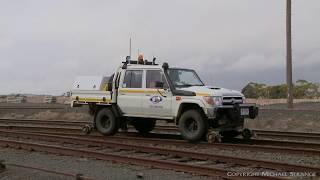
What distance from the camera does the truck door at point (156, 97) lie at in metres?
14.9

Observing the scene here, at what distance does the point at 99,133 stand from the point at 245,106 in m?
5.58

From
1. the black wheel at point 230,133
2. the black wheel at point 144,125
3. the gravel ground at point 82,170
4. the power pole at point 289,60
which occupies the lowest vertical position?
the gravel ground at point 82,170

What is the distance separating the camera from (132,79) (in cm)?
1599

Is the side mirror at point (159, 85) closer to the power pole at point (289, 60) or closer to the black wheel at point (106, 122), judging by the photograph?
the black wheel at point (106, 122)

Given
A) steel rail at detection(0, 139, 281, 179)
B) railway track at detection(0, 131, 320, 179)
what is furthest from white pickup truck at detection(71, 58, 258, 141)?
steel rail at detection(0, 139, 281, 179)

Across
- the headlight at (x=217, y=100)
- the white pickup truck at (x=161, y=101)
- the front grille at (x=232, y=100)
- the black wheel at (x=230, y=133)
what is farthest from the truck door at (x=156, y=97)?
the black wheel at (x=230, y=133)

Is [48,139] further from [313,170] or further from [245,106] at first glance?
[313,170]

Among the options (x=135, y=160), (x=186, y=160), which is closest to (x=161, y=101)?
(x=186, y=160)

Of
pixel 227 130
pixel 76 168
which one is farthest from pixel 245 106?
pixel 76 168

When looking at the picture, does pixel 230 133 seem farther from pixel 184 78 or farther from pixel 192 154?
pixel 192 154

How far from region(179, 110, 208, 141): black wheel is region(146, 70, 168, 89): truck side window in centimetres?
118

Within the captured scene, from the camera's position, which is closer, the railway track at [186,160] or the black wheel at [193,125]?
the railway track at [186,160]

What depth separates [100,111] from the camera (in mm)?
16938

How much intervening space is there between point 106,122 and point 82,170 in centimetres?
673
